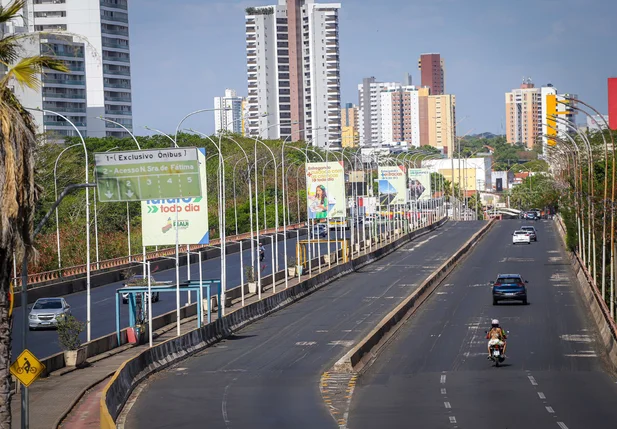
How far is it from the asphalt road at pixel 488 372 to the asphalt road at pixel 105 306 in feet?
35.1

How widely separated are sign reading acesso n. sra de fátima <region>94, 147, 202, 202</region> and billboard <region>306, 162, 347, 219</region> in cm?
2757

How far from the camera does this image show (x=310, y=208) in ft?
202

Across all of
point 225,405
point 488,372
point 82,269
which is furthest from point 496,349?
point 82,269

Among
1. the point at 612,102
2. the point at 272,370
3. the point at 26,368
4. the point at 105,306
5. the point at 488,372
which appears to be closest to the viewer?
the point at 26,368

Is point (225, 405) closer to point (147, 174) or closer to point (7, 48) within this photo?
point (147, 174)

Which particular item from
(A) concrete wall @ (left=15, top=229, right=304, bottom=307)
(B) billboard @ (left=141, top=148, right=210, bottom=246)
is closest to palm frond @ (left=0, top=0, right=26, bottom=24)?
(B) billboard @ (left=141, top=148, right=210, bottom=246)

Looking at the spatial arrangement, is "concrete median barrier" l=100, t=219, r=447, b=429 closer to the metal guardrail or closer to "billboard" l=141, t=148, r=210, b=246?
"billboard" l=141, t=148, r=210, b=246

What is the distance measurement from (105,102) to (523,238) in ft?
265

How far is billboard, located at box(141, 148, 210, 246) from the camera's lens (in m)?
39.6

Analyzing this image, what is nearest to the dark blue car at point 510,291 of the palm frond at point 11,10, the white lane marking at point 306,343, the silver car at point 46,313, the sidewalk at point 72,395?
the white lane marking at point 306,343

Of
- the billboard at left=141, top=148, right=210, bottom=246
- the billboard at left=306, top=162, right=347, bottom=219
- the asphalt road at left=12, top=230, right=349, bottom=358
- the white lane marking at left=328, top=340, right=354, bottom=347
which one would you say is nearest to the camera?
the billboard at left=141, top=148, right=210, bottom=246

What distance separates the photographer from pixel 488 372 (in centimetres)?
3262

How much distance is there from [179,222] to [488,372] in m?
12.8

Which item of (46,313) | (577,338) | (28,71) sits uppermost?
(28,71)
